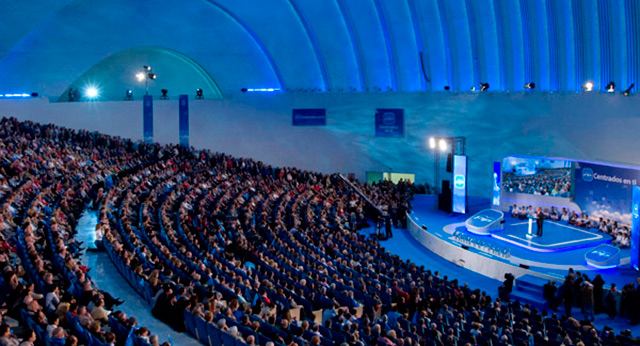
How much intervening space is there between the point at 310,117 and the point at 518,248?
15819 mm

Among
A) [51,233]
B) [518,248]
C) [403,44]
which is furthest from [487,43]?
[51,233]

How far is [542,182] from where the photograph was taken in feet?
78.3

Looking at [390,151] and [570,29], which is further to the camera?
[390,151]

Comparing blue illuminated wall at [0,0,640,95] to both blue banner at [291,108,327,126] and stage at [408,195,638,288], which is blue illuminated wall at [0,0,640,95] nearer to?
blue banner at [291,108,327,126]

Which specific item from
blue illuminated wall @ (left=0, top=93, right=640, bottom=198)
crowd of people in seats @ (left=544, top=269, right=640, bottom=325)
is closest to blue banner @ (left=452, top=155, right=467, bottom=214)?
blue illuminated wall @ (left=0, top=93, right=640, bottom=198)

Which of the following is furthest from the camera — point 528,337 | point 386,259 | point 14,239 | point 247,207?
point 247,207

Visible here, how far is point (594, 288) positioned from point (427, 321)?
591 centimetres

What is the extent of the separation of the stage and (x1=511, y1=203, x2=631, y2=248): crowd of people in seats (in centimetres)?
30

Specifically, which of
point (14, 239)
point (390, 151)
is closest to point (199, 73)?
point (390, 151)

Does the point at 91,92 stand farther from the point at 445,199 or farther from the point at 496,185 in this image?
the point at 496,185

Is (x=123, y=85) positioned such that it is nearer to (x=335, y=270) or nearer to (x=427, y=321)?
(x=335, y=270)

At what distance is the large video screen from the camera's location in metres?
23.2

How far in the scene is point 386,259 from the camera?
16500mm

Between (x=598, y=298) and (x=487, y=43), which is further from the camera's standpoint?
(x=487, y=43)
